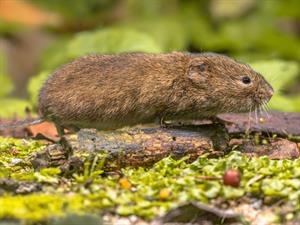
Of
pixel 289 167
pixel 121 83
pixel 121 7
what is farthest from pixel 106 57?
pixel 121 7

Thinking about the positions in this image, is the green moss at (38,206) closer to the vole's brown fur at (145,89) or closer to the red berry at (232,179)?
the red berry at (232,179)

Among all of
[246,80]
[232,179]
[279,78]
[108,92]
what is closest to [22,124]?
[108,92]

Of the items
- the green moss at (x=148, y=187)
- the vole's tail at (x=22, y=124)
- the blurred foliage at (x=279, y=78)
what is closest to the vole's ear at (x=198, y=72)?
the green moss at (x=148, y=187)

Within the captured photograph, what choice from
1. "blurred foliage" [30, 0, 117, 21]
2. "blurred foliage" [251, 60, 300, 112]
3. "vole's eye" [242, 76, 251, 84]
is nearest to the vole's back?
"vole's eye" [242, 76, 251, 84]

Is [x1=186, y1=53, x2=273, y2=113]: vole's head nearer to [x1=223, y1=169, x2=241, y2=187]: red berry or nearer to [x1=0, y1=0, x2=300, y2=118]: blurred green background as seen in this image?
[x1=223, y1=169, x2=241, y2=187]: red berry

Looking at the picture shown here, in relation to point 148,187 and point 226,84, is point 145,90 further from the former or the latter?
point 148,187

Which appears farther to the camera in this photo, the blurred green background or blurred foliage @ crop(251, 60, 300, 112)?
the blurred green background

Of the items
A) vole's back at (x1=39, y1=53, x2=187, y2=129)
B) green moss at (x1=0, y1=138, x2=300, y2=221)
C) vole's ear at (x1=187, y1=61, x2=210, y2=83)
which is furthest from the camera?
vole's ear at (x1=187, y1=61, x2=210, y2=83)

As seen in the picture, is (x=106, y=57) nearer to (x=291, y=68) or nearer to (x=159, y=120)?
(x=159, y=120)
